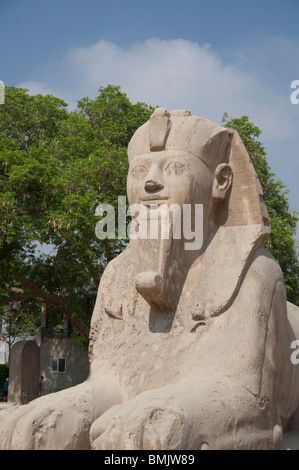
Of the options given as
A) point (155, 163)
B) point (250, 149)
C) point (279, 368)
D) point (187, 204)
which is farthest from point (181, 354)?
point (250, 149)

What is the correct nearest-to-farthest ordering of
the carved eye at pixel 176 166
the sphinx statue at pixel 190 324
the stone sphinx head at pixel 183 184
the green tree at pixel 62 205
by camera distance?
the sphinx statue at pixel 190 324, the stone sphinx head at pixel 183 184, the carved eye at pixel 176 166, the green tree at pixel 62 205

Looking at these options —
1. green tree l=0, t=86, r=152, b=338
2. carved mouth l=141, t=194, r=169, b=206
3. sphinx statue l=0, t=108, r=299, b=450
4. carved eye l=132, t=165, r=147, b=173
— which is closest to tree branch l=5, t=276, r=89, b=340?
green tree l=0, t=86, r=152, b=338

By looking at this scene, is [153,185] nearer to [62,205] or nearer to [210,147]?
[210,147]

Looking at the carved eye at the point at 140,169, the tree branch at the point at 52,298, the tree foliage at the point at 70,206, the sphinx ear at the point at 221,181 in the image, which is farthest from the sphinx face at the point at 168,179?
the tree branch at the point at 52,298

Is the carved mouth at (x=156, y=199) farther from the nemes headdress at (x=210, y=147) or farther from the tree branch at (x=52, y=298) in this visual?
the tree branch at (x=52, y=298)

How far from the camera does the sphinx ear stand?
4.59 meters

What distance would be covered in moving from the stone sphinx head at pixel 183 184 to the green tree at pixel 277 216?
9.61 meters

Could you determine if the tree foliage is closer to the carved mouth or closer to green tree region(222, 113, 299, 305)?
green tree region(222, 113, 299, 305)

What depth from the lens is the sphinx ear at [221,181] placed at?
459cm

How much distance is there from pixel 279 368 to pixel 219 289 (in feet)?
2.38

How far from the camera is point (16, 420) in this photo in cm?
347

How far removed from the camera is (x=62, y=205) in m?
14.2
